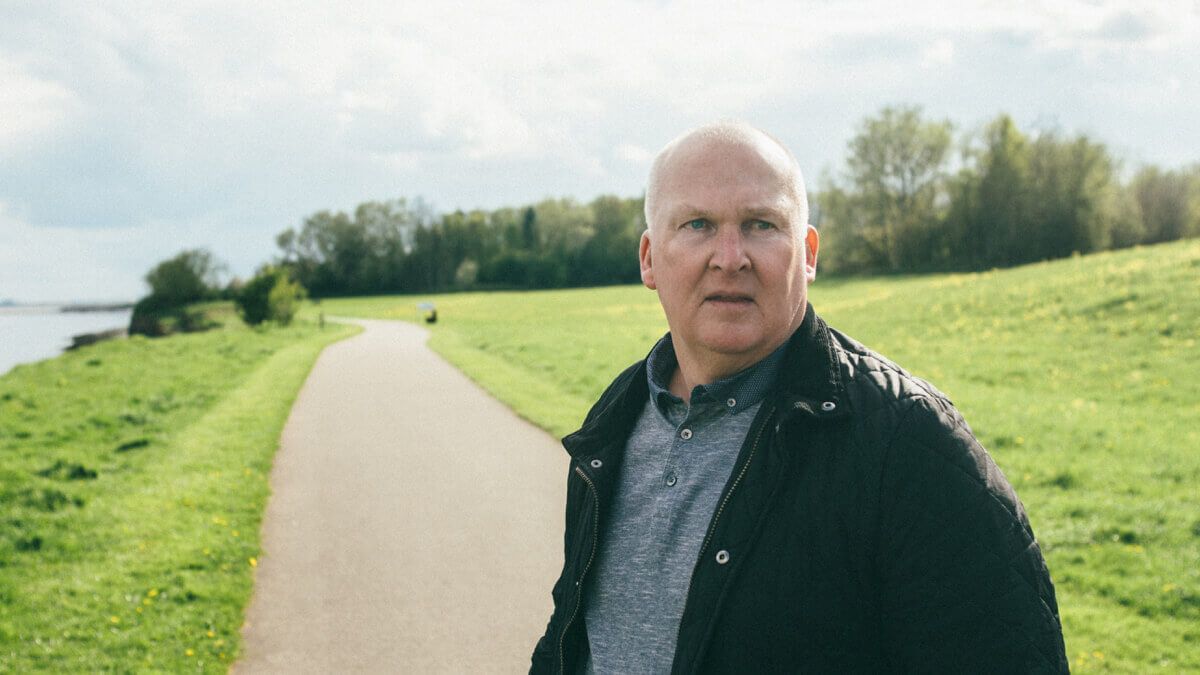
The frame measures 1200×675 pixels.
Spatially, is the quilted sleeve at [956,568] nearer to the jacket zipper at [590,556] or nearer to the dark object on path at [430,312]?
the jacket zipper at [590,556]

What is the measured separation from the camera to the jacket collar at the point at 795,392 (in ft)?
5.95

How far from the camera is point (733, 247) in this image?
1916 millimetres

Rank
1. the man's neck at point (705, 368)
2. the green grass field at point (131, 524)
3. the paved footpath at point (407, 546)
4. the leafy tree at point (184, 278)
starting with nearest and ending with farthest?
1. the man's neck at point (705, 368)
2. the paved footpath at point (407, 546)
3. the green grass field at point (131, 524)
4. the leafy tree at point (184, 278)

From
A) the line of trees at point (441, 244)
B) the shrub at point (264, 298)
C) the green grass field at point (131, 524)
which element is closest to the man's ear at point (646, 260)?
the green grass field at point (131, 524)

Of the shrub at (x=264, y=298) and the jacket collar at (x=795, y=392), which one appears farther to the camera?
the shrub at (x=264, y=298)

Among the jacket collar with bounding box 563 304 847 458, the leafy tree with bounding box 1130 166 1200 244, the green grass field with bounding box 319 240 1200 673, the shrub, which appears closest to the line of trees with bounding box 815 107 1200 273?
the leafy tree with bounding box 1130 166 1200 244

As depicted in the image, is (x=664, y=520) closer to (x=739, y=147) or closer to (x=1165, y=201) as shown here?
(x=739, y=147)

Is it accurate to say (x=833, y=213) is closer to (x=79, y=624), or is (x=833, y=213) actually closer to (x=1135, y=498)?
(x=1135, y=498)

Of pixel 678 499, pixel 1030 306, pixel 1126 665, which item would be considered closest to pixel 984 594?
pixel 678 499

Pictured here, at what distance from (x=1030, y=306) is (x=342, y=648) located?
867 inches

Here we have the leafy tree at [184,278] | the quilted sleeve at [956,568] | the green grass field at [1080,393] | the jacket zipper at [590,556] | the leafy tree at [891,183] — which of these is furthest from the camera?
the leafy tree at [184,278]

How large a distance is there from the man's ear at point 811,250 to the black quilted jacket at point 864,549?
241 millimetres

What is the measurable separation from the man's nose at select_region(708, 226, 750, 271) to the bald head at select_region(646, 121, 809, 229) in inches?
5.9

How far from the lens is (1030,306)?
75.2 ft
